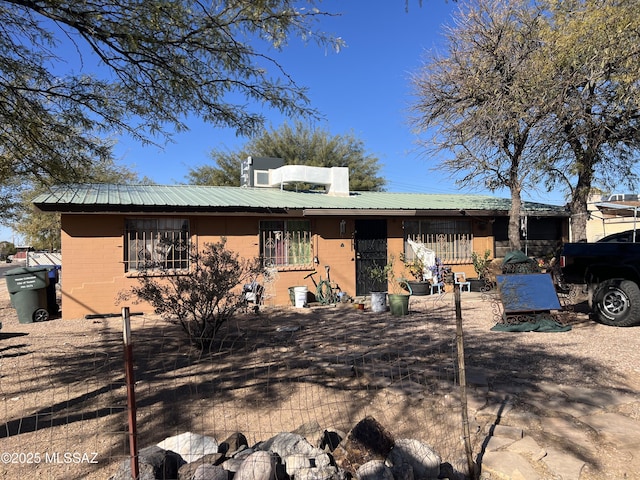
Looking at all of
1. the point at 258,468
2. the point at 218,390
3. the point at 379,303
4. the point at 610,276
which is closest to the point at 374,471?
the point at 258,468

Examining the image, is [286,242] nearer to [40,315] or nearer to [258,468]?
[40,315]

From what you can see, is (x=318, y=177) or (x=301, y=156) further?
→ (x=301, y=156)

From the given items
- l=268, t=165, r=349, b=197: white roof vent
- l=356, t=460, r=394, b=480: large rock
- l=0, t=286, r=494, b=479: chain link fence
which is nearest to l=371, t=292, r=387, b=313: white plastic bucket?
l=0, t=286, r=494, b=479: chain link fence

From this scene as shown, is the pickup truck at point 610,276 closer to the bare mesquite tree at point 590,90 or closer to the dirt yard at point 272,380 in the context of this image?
the dirt yard at point 272,380

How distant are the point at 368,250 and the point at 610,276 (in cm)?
641

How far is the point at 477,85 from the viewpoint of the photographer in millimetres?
11742

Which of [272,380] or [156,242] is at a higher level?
[156,242]

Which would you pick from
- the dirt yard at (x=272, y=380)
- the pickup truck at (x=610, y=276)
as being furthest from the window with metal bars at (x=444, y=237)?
the pickup truck at (x=610, y=276)

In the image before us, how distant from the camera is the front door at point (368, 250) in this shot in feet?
42.3

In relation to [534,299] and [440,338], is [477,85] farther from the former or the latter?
[440,338]

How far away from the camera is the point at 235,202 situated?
11641 millimetres

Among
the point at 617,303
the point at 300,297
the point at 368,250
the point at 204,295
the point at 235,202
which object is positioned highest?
the point at 235,202

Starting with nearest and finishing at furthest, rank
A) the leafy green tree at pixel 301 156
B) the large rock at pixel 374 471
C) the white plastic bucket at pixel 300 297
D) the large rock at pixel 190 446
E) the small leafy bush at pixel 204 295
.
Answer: the large rock at pixel 374 471, the large rock at pixel 190 446, the small leafy bush at pixel 204 295, the white plastic bucket at pixel 300 297, the leafy green tree at pixel 301 156

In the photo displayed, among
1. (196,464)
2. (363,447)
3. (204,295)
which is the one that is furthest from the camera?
(204,295)
